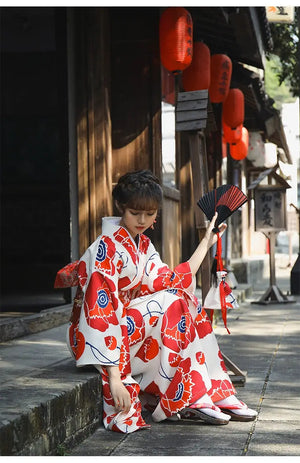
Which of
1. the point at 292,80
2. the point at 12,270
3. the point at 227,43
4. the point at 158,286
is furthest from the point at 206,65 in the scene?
the point at 292,80

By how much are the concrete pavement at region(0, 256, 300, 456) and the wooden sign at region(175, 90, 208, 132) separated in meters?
1.94

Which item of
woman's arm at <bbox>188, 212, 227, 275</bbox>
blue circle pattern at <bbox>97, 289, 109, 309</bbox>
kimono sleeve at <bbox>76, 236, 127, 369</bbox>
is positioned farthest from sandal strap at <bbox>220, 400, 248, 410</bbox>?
blue circle pattern at <bbox>97, 289, 109, 309</bbox>

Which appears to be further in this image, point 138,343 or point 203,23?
point 203,23

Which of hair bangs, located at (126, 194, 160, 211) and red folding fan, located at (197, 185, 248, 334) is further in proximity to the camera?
red folding fan, located at (197, 185, 248, 334)

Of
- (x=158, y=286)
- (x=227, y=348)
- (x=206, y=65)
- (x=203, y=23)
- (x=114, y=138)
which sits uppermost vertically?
(x=203, y=23)

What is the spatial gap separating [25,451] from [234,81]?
1225 centimetres

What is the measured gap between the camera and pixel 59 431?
3930 millimetres

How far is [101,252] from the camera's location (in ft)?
15.1

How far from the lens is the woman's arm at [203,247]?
4887 mm

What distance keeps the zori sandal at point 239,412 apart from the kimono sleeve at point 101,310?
2.36ft

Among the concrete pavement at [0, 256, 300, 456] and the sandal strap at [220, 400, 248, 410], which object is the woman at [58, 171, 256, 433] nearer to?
the sandal strap at [220, 400, 248, 410]

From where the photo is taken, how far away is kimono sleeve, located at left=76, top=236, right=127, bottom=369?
4.44m
